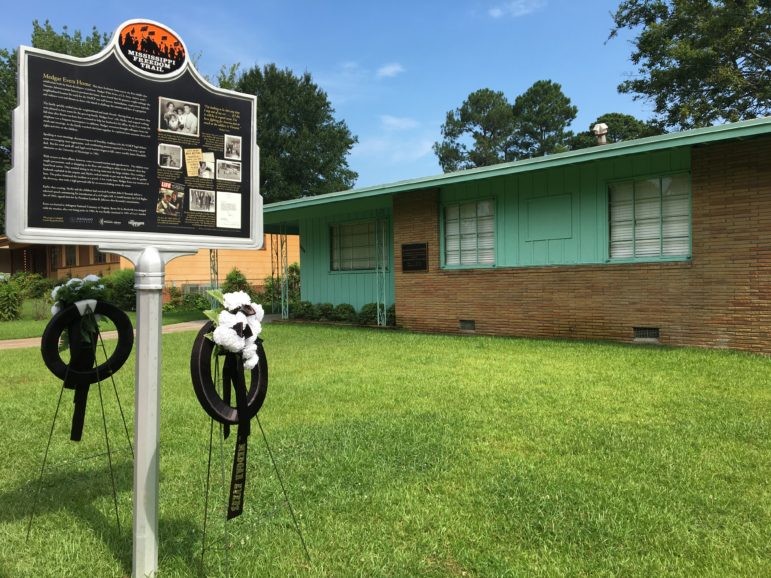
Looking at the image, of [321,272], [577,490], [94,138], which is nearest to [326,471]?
[577,490]

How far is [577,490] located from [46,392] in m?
6.02

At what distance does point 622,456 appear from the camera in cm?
407

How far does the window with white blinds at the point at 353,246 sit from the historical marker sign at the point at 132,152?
12.1m

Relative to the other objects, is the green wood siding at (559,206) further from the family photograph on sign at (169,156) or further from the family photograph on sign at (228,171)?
the family photograph on sign at (169,156)

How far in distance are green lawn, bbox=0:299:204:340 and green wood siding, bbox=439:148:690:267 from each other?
336 inches

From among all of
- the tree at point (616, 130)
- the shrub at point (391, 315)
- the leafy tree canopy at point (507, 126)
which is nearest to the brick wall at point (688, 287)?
the shrub at point (391, 315)

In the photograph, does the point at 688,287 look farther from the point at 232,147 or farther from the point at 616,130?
the point at 616,130

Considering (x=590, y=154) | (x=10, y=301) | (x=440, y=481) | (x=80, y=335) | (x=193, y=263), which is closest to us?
(x=80, y=335)

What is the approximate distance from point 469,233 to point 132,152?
10.1 m

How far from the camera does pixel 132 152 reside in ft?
8.79

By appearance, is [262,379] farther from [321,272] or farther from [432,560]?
[321,272]

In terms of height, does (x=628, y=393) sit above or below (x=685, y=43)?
below

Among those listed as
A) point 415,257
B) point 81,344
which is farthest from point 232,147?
point 415,257

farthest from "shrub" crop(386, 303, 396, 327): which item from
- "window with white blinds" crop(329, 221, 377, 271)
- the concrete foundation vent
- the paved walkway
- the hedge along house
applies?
the concrete foundation vent
